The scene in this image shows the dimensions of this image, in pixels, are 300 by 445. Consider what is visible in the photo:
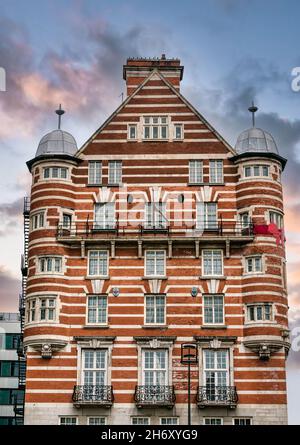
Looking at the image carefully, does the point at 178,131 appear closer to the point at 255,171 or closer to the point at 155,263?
the point at 255,171

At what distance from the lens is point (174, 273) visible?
2405 inches

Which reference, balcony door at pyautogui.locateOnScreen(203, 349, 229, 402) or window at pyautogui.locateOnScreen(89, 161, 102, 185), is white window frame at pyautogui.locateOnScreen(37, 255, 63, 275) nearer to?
window at pyautogui.locateOnScreen(89, 161, 102, 185)

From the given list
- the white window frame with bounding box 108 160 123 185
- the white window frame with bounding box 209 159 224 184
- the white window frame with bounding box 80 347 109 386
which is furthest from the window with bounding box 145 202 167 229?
the white window frame with bounding box 80 347 109 386

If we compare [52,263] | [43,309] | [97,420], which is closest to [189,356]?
[97,420]

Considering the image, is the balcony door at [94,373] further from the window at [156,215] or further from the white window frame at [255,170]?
the white window frame at [255,170]

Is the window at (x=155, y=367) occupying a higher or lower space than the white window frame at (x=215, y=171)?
lower

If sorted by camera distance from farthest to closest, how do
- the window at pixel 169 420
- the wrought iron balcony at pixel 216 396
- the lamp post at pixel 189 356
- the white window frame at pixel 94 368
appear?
the white window frame at pixel 94 368, the window at pixel 169 420, the wrought iron balcony at pixel 216 396, the lamp post at pixel 189 356

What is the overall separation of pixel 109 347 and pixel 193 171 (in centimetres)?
1373

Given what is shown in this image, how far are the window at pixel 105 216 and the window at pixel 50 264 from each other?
3.66 metres

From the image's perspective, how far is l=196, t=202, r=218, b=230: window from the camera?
62.3m

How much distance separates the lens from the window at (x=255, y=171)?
206 feet

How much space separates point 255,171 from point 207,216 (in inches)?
180

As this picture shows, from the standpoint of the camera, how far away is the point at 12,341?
10062 cm

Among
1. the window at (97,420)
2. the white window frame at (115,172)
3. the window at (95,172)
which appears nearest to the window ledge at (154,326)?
the window at (97,420)
